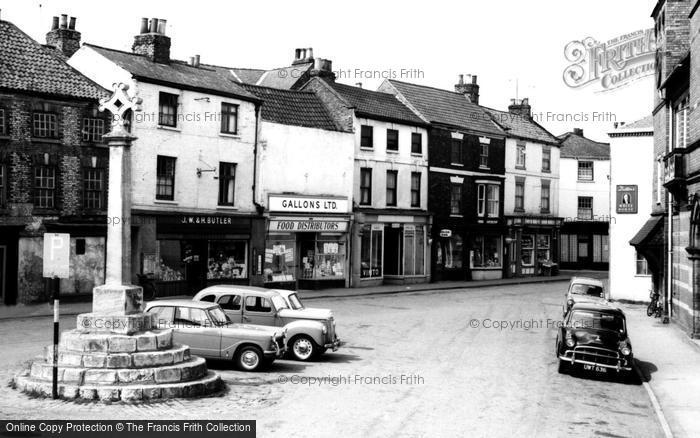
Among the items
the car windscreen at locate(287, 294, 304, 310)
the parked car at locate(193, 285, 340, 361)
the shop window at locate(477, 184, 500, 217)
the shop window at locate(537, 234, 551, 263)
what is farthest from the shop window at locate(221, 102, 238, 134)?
the shop window at locate(537, 234, 551, 263)

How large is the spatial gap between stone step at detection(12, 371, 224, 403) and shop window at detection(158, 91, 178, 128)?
62.1ft

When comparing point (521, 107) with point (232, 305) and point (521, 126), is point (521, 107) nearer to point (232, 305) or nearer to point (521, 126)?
point (521, 126)

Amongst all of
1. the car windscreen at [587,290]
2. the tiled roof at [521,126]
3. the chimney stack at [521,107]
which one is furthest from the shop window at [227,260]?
the chimney stack at [521,107]

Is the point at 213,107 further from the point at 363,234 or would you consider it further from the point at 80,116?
the point at 363,234

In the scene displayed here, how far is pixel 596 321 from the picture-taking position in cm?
1888

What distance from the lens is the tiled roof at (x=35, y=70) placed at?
27.0 meters

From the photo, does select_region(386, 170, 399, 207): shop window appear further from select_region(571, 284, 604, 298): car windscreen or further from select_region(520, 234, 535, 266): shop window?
select_region(571, 284, 604, 298): car windscreen

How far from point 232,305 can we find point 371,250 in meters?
22.0

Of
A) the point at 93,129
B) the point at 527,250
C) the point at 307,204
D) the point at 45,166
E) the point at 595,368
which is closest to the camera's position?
the point at 595,368

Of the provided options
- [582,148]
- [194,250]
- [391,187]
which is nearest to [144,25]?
[194,250]

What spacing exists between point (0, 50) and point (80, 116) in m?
3.53

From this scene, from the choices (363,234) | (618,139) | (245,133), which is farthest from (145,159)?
(618,139)

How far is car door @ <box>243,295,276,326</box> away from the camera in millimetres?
19219

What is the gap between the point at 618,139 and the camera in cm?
3450
